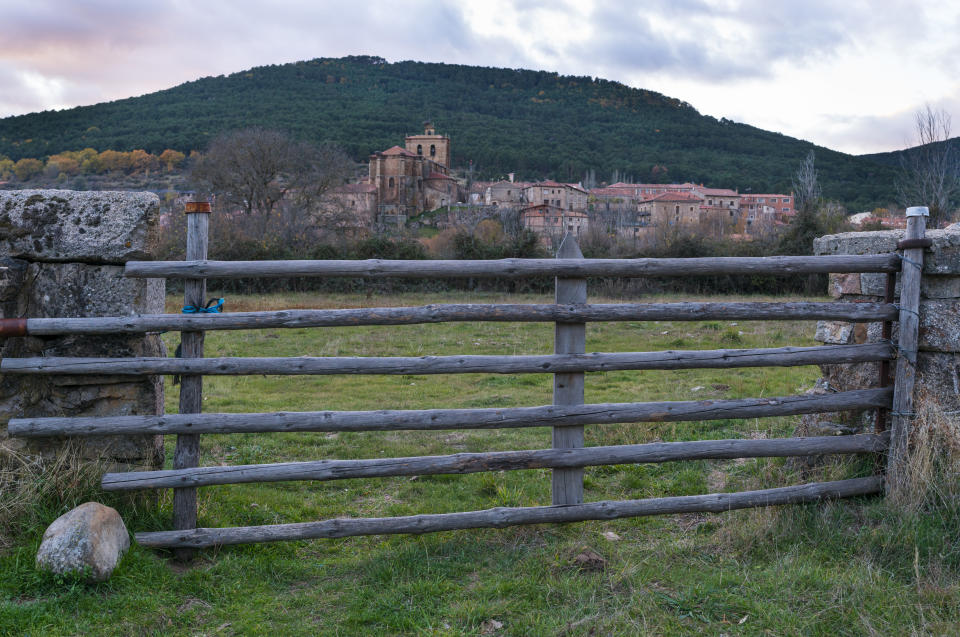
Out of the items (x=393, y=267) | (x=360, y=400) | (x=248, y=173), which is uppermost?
(x=248, y=173)

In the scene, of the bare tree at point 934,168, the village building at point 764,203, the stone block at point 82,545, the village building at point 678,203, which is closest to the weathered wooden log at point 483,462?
the stone block at point 82,545

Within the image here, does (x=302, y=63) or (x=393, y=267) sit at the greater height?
(x=302, y=63)

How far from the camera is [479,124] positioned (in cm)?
11369

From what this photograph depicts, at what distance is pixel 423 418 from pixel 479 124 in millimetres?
114274

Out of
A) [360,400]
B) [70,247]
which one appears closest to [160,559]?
[70,247]

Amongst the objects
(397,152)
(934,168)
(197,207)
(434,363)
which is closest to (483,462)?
(434,363)

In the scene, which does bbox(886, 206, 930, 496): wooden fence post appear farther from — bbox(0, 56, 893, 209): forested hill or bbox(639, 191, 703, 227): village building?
bbox(639, 191, 703, 227): village building

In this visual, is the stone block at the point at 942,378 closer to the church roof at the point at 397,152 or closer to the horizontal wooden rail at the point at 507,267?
the horizontal wooden rail at the point at 507,267

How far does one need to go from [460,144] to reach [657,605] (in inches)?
4264

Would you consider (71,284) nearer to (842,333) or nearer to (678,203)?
(842,333)

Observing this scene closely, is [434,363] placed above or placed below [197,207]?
below

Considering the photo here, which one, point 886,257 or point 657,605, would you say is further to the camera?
point 886,257

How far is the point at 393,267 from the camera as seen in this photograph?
4.46 m

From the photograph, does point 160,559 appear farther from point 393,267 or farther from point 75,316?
point 393,267
